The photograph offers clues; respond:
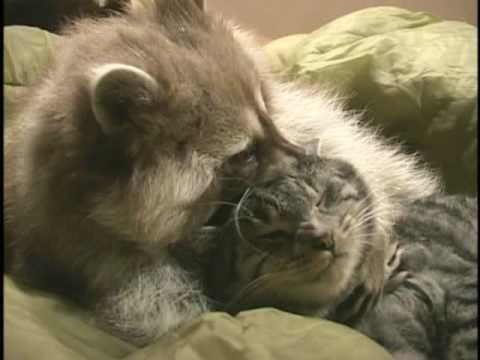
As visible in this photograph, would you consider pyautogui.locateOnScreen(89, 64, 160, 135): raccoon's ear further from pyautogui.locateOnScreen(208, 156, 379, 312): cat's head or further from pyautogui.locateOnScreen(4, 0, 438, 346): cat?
pyautogui.locateOnScreen(208, 156, 379, 312): cat's head

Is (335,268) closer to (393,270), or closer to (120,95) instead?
(393,270)

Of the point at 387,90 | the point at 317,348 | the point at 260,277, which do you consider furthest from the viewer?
the point at 387,90

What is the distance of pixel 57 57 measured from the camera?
1497 mm

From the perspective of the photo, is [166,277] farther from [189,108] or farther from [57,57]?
[57,57]

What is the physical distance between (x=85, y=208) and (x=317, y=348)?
467mm

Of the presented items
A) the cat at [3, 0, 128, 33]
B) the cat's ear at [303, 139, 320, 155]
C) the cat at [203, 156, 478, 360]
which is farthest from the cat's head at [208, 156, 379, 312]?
the cat at [3, 0, 128, 33]

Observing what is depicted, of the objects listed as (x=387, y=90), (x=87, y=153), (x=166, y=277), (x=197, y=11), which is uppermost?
(x=197, y=11)

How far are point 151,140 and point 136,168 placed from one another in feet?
0.17

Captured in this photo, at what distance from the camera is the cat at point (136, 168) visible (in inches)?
47.1

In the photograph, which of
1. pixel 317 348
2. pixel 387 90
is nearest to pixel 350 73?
pixel 387 90

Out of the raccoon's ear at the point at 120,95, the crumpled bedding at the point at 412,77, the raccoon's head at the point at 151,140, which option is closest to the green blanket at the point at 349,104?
the crumpled bedding at the point at 412,77

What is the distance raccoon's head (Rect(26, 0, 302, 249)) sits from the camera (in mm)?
1184

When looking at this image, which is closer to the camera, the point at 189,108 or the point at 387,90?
the point at 189,108

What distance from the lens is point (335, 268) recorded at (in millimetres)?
1186
